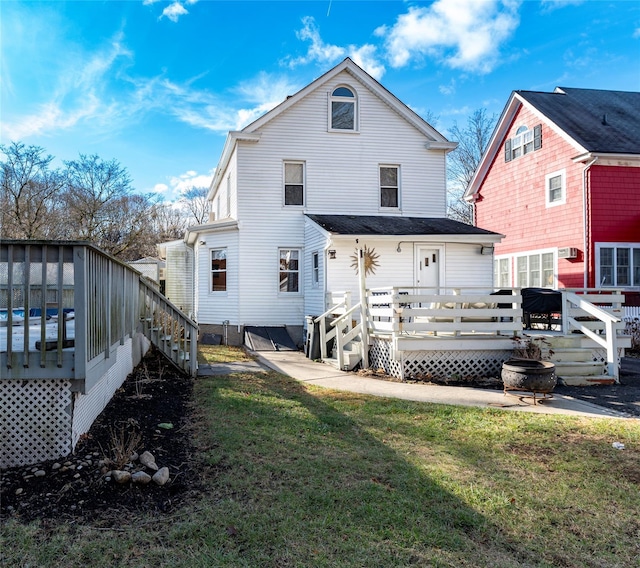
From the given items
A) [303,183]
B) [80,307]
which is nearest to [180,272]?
[303,183]

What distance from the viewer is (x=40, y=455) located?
3.92 metres

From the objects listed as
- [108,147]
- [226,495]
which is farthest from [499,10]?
[108,147]

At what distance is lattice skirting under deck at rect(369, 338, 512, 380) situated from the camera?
853 cm

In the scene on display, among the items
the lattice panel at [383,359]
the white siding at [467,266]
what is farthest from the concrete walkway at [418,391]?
the white siding at [467,266]

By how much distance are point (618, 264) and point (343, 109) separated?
10101 millimetres

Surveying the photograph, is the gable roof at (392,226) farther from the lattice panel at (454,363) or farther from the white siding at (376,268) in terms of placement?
the lattice panel at (454,363)

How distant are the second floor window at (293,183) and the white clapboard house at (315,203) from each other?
32 millimetres

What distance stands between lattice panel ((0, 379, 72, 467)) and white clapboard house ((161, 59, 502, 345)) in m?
9.53

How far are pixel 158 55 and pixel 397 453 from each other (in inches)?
581

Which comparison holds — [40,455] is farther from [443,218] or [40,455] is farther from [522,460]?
[443,218]

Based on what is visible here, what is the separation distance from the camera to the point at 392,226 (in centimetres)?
1366

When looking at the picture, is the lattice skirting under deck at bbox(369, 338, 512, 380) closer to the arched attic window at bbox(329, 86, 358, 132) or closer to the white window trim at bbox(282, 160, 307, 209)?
the white window trim at bbox(282, 160, 307, 209)

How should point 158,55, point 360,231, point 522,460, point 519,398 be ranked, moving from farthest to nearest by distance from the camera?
1. point 158,55
2. point 360,231
3. point 519,398
4. point 522,460

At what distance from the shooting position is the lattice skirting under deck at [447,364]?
28.0ft
